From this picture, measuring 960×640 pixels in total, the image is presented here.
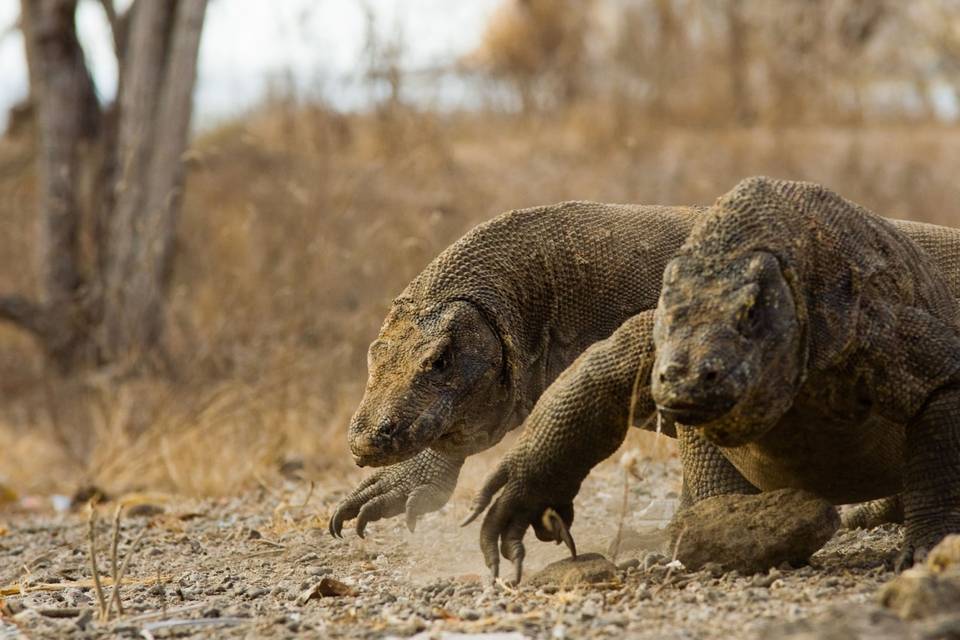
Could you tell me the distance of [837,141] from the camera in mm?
13844

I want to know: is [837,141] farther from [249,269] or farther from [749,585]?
[749,585]

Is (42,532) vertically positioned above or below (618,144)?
below

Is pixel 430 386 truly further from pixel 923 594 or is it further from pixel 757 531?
pixel 923 594

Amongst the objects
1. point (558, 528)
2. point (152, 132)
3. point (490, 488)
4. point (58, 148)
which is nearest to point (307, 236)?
point (152, 132)

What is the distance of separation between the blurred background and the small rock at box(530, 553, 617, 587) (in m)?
2.69

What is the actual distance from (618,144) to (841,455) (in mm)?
10682

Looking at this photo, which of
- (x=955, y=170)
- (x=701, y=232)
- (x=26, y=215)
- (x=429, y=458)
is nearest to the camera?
(x=701, y=232)

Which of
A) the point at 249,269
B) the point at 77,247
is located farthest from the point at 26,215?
the point at 249,269

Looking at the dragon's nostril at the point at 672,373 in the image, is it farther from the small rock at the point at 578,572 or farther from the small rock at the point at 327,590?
the small rock at the point at 327,590

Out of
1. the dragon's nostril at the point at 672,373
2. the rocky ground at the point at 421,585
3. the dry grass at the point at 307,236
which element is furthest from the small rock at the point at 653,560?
the dry grass at the point at 307,236

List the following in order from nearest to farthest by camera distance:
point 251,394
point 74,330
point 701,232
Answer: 1. point 701,232
2. point 251,394
3. point 74,330

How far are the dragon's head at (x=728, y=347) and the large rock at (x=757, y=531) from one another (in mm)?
439

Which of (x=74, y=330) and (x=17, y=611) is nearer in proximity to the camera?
(x=17, y=611)

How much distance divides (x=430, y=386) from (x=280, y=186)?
6.94 m
